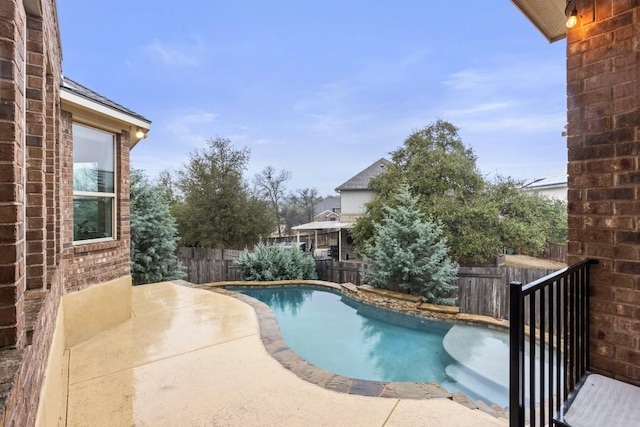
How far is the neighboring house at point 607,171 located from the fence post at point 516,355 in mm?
1016

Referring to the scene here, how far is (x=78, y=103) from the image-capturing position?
389 centimetres

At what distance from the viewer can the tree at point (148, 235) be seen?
32.1 ft

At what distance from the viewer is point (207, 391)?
A: 10.0 ft

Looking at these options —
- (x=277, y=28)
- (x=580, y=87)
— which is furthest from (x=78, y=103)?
(x=277, y=28)

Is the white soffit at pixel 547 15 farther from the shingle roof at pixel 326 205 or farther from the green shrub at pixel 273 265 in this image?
the shingle roof at pixel 326 205

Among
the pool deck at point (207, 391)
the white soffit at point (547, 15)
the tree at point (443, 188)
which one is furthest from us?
the tree at point (443, 188)

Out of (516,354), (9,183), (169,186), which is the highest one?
(169,186)

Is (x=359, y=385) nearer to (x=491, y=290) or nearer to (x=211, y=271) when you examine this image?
(x=491, y=290)

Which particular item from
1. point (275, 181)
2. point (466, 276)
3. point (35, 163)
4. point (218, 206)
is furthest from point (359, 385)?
point (275, 181)

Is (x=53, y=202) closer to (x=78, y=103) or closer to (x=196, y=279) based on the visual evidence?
(x=78, y=103)

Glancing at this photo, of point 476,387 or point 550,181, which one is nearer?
point 476,387

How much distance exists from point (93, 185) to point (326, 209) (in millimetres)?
30685

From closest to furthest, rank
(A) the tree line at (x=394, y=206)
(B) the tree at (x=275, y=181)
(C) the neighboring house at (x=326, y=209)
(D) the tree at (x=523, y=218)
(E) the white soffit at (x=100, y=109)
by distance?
(E) the white soffit at (x=100, y=109)
(A) the tree line at (x=394, y=206)
(D) the tree at (x=523, y=218)
(B) the tree at (x=275, y=181)
(C) the neighboring house at (x=326, y=209)

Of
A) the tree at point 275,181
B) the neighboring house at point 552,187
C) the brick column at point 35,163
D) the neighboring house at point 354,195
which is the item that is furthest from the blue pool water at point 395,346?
the tree at point 275,181
